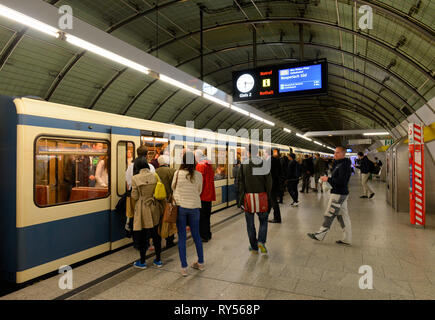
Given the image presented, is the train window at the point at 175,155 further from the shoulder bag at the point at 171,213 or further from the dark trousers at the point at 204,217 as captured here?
the shoulder bag at the point at 171,213

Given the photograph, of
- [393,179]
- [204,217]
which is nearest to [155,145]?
[204,217]

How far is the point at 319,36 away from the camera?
1017 cm

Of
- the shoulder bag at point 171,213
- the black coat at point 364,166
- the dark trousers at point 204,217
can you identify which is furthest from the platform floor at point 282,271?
the black coat at point 364,166

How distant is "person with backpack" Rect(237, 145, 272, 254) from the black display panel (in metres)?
3.32

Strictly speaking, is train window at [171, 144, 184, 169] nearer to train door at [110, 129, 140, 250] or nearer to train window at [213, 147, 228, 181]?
train door at [110, 129, 140, 250]

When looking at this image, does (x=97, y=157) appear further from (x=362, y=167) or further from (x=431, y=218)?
(x=362, y=167)

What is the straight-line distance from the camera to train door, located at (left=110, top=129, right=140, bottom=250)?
4887mm

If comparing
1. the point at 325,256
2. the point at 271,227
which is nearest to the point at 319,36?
the point at 271,227

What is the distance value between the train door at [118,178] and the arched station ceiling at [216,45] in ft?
14.4

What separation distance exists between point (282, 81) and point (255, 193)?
3.93 metres

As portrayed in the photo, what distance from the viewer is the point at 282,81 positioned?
751 cm

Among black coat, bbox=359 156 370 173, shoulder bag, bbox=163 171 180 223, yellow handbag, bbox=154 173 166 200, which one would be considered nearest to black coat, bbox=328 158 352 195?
shoulder bag, bbox=163 171 180 223
